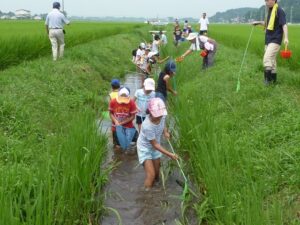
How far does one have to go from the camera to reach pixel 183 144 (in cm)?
561

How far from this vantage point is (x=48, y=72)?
903 centimetres

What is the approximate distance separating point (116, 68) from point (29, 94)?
7.32 m

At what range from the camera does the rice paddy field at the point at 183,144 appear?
3.18 meters

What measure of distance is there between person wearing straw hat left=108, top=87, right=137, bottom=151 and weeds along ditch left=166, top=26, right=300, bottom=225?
72 cm

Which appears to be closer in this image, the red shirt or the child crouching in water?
the child crouching in water

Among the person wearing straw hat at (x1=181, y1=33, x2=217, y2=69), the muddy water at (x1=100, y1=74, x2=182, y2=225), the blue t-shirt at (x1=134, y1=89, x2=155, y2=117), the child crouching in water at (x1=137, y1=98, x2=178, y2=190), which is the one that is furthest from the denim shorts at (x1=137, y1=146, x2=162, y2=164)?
the person wearing straw hat at (x1=181, y1=33, x2=217, y2=69)

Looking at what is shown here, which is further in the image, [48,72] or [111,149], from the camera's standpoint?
[48,72]

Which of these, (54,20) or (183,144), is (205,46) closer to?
(54,20)

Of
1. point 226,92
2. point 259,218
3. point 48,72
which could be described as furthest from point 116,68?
point 259,218

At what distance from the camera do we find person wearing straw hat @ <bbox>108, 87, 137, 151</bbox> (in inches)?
242

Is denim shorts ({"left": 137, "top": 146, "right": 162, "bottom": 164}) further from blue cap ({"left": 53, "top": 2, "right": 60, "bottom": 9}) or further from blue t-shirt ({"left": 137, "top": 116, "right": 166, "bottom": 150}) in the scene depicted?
blue cap ({"left": 53, "top": 2, "right": 60, "bottom": 9})

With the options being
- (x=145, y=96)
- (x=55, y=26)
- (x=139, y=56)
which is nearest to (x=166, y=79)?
(x=145, y=96)

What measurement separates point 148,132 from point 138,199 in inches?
29.7

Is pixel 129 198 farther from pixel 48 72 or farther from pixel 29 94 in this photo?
pixel 48 72
